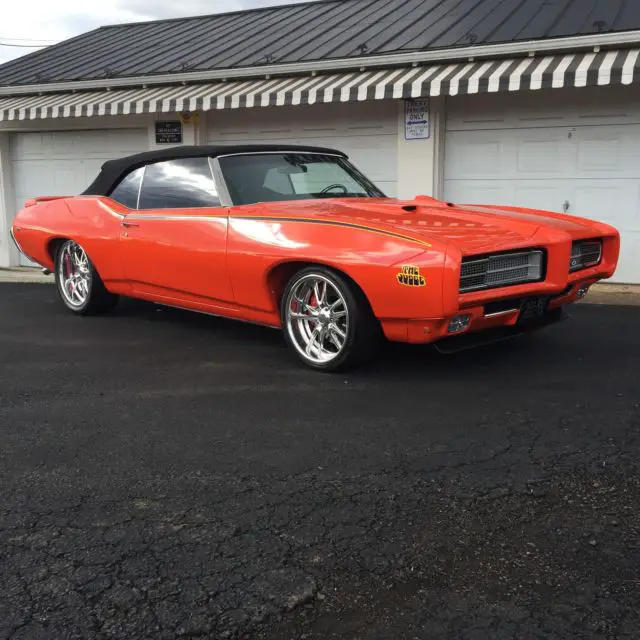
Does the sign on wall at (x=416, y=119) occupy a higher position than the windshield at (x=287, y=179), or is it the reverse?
the sign on wall at (x=416, y=119)

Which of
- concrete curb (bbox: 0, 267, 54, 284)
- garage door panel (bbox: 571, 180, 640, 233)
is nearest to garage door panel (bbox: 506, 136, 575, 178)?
garage door panel (bbox: 571, 180, 640, 233)

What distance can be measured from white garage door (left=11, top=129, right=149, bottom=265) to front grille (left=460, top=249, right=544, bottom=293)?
8.53m

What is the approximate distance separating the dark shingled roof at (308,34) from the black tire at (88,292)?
4632 mm

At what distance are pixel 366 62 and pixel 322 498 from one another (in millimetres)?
7647

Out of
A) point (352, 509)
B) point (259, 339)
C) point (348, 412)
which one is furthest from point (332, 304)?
point (352, 509)

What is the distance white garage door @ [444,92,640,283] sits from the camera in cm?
869

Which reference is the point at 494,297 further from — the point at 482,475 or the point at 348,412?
the point at 482,475

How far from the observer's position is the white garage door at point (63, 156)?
11945 mm

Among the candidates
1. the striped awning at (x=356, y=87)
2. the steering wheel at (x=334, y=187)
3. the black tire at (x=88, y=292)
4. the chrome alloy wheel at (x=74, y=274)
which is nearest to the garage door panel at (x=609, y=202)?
the striped awning at (x=356, y=87)

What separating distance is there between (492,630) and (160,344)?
13.6 ft

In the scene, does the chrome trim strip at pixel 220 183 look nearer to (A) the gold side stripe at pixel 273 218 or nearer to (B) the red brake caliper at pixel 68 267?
(A) the gold side stripe at pixel 273 218

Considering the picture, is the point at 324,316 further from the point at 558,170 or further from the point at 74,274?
the point at 558,170

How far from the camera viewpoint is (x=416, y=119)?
9.59m

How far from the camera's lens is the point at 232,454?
136 inches
